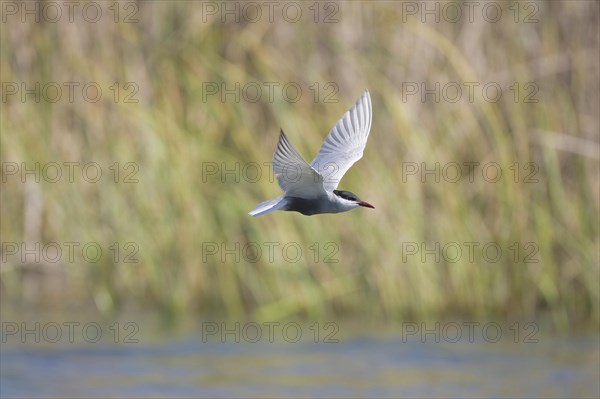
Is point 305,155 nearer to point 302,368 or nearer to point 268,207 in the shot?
point 302,368

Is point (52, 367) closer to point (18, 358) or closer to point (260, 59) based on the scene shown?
point (18, 358)

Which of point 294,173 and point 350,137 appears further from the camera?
point 350,137

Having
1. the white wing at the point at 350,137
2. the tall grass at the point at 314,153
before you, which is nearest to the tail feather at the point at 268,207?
the white wing at the point at 350,137

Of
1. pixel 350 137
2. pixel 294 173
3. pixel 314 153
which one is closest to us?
pixel 294 173

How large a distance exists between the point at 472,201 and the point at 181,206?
184cm

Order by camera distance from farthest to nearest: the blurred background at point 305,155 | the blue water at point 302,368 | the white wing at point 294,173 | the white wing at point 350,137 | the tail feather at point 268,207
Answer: the blurred background at point 305,155
the blue water at point 302,368
the white wing at point 350,137
the white wing at point 294,173
the tail feather at point 268,207

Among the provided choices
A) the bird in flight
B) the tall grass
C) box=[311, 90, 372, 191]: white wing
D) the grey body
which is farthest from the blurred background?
the grey body

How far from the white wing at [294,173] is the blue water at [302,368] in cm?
309

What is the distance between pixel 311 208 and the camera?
3910 millimetres

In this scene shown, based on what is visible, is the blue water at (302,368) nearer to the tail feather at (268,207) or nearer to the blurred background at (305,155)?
the blurred background at (305,155)

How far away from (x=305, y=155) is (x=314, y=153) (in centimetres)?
6

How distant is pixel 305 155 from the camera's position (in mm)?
8070

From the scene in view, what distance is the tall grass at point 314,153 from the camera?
819 centimetres

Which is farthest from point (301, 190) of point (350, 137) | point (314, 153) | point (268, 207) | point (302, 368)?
point (314, 153)
